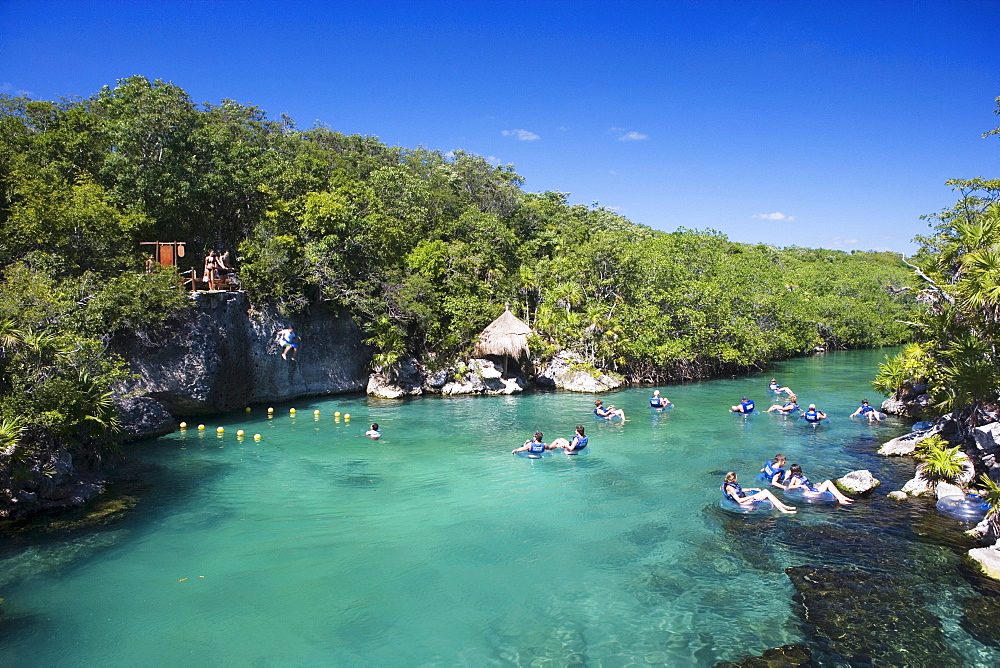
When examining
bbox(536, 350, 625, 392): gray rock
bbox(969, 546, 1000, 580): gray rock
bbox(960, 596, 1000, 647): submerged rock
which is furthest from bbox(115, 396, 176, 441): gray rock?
bbox(969, 546, 1000, 580): gray rock

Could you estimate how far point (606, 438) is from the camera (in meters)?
16.9

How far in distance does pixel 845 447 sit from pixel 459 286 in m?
15.9

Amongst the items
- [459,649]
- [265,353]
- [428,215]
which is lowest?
[459,649]

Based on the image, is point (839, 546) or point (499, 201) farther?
point (499, 201)

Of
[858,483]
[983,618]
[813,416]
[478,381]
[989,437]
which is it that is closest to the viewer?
[983,618]

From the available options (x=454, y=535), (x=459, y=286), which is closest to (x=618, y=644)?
(x=454, y=535)

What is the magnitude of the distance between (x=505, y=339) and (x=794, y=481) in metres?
13.8

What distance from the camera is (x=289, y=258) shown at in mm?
22094

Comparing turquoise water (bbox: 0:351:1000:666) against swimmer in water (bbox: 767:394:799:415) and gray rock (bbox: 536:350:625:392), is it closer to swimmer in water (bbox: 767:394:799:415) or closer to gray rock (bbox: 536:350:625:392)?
swimmer in water (bbox: 767:394:799:415)

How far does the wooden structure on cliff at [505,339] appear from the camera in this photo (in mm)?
24203

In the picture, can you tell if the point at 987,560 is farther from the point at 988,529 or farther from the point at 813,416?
the point at 813,416

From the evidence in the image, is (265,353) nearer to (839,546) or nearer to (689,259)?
(839,546)

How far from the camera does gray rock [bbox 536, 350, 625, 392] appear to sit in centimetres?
2509

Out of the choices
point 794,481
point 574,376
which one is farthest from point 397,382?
point 794,481
